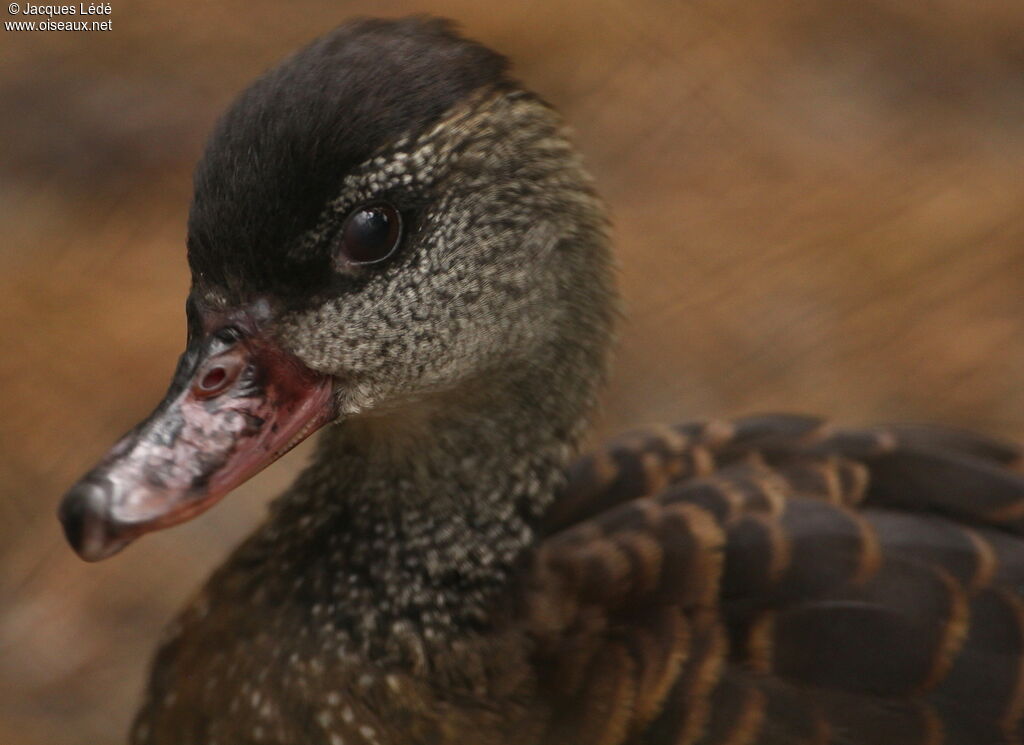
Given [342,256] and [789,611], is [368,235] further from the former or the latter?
[789,611]

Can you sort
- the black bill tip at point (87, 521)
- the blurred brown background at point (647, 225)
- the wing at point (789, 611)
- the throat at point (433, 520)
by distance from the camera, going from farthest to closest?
1. the blurred brown background at point (647, 225)
2. the throat at point (433, 520)
3. the wing at point (789, 611)
4. the black bill tip at point (87, 521)

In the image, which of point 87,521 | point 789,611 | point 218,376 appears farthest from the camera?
point 789,611

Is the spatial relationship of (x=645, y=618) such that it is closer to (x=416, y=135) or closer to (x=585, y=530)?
(x=585, y=530)

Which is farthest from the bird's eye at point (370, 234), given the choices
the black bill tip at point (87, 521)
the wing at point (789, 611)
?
the wing at point (789, 611)

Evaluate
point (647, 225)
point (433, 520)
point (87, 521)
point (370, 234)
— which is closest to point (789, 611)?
point (433, 520)

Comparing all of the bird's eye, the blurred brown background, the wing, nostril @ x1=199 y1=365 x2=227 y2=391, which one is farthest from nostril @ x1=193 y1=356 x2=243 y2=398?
the blurred brown background

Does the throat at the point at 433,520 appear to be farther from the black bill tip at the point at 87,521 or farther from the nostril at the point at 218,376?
the black bill tip at the point at 87,521

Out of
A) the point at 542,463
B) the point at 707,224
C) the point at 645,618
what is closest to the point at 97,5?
the point at 707,224
